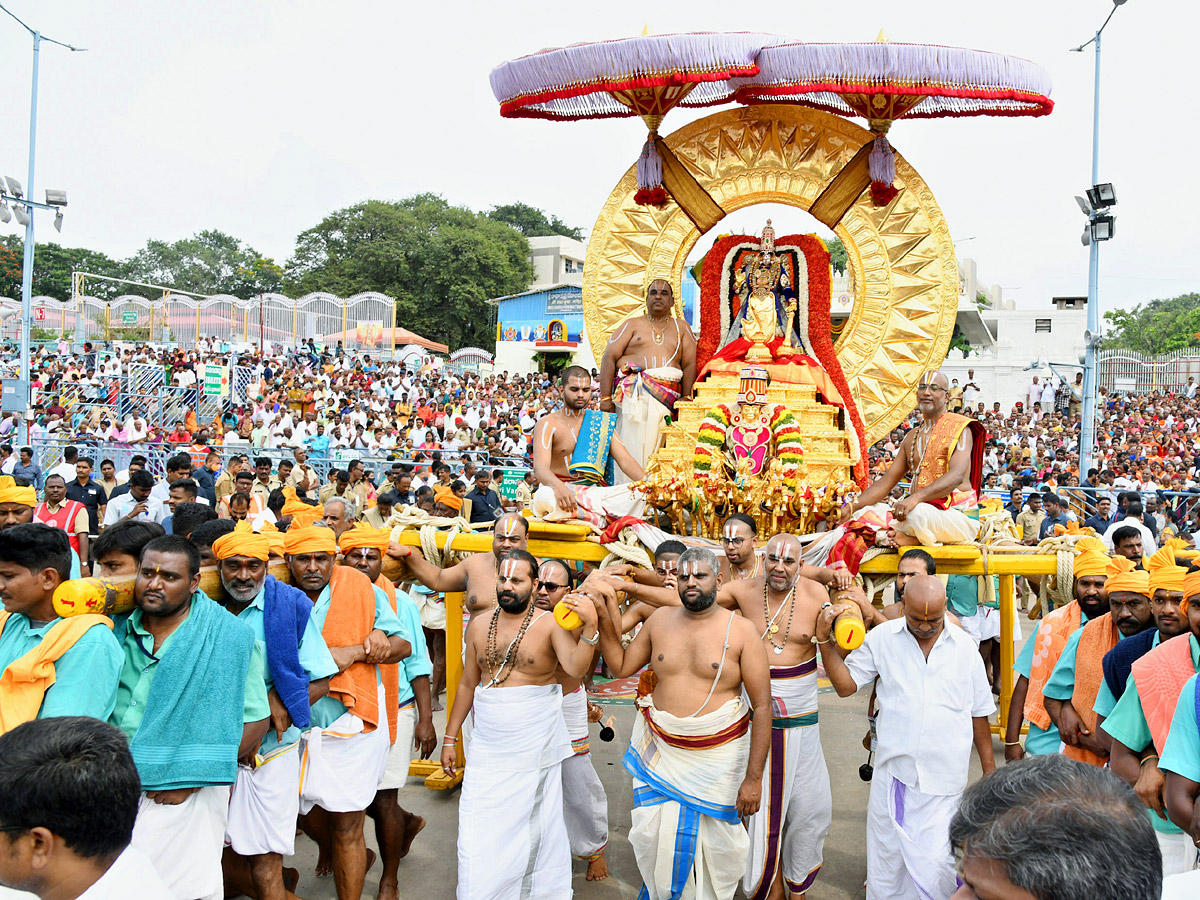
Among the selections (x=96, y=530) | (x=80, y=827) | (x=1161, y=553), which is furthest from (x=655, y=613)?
(x=96, y=530)

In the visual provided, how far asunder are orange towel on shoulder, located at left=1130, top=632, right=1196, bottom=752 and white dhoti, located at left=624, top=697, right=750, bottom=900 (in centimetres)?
162

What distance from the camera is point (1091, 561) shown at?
15.4ft

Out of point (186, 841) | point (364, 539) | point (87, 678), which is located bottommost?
point (186, 841)

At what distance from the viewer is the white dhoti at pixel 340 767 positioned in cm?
428

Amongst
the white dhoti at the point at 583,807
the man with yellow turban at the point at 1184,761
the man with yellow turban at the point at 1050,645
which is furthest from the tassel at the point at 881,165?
the man with yellow turban at the point at 1184,761

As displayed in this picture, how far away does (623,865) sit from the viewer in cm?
520

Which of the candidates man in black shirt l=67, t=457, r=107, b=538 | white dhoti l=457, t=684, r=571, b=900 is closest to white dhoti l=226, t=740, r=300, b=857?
white dhoti l=457, t=684, r=571, b=900

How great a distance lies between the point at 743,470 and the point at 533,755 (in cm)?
211

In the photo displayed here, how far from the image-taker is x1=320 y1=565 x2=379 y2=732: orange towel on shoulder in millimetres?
4391

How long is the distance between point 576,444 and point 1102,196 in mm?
11047

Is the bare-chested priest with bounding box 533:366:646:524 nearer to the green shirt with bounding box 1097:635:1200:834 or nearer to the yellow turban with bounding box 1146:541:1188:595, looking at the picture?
the yellow turban with bounding box 1146:541:1188:595

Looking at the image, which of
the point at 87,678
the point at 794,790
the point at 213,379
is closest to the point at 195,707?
the point at 87,678

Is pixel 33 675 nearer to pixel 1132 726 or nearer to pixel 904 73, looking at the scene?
pixel 1132 726

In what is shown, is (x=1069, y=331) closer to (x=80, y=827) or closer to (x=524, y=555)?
(x=524, y=555)
